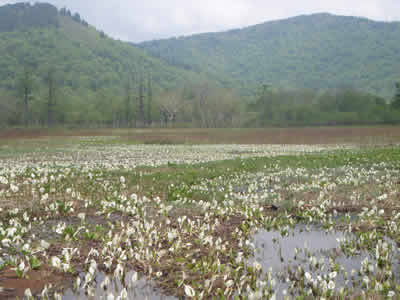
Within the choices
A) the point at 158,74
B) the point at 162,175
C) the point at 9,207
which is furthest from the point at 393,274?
the point at 158,74

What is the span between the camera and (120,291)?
450cm

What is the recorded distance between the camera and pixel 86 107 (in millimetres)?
113812

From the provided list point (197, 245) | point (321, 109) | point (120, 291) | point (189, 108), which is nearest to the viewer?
point (120, 291)

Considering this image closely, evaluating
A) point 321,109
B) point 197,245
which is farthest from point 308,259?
point 321,109

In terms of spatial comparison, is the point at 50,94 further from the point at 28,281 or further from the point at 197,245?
the point at 28,281

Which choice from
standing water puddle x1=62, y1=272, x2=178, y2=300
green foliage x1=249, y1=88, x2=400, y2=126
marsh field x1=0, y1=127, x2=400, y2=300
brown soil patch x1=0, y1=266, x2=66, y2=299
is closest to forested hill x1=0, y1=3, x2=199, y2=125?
green foliage x1=249, y1=88, x2=400, y2=126

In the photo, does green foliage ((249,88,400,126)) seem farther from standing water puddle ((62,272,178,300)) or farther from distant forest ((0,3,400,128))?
standing water puddle ((62,272,178,300))

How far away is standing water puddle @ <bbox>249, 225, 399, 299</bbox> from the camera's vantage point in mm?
4719

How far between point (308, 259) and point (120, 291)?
308 centimetres

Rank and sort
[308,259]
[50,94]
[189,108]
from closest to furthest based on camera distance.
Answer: [308,259]
[50,94]
[189,108]

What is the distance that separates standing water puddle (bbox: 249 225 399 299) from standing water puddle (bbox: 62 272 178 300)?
1.58 meters

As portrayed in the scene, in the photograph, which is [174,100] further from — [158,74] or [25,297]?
[25,297]

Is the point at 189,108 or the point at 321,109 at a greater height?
the point at 189,108

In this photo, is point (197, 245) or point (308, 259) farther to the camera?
point (197, 245)
